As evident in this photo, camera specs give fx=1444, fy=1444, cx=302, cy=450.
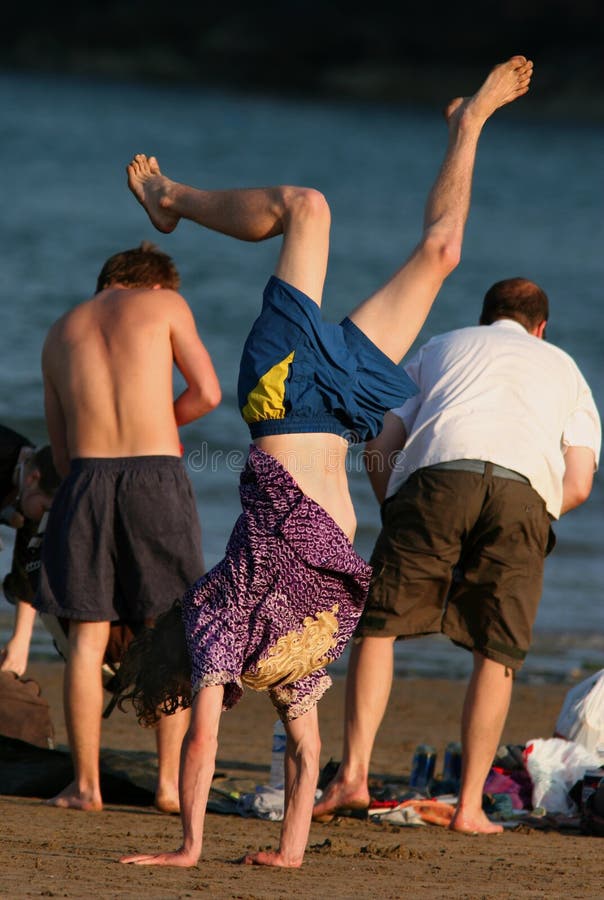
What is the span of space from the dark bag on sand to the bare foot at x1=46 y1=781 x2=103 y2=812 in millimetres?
373

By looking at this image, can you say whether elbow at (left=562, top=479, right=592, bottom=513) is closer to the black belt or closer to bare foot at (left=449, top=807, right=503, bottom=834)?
the black belt

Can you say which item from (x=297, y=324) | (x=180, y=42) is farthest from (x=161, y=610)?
(x=180, y=42)

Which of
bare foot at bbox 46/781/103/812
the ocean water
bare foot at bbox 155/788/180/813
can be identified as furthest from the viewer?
the ocean water

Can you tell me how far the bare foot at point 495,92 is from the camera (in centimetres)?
371

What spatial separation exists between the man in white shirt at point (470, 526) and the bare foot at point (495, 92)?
1238mm

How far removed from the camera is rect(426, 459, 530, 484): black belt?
4.73 meters

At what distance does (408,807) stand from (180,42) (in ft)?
259

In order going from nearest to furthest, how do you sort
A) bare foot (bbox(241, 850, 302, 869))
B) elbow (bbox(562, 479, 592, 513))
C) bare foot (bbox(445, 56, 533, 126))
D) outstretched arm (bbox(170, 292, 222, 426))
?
bare foot (bbox(241, 850, 302, 869)), bare foot (bbox(445, 56, 533, 126)), outstretched arm (bbox(170, 292, 222, 426)), elbow (bbox(562, 479, 592, 513))

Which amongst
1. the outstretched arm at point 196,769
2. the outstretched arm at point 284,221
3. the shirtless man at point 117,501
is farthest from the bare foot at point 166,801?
the outstretched arm at point 284,221

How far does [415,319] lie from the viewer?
3.54 meters

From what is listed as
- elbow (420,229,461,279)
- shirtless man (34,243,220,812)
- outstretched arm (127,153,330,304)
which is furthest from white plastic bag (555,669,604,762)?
outstretched arm (127,153,330,304)

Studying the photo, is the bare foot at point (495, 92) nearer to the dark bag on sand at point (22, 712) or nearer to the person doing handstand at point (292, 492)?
the person doing handstand at point (292, 492)

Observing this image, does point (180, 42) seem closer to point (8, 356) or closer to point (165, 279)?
point (8, 356)

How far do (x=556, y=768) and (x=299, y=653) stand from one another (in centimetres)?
176
